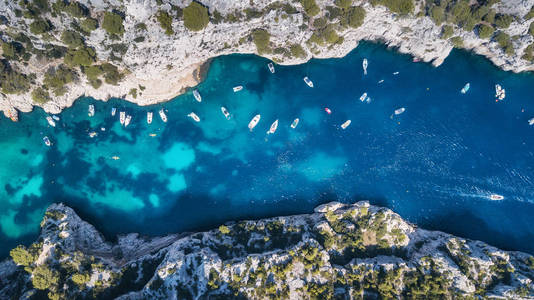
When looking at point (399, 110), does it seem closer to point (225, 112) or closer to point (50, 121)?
point (225, 112)

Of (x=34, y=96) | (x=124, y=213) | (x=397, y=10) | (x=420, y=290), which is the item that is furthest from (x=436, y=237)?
(x=34, y=96)

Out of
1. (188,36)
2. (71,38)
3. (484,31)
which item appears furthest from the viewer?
(484,31)

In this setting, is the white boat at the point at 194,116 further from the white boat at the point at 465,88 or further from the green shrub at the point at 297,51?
the white boat at the point at 465,88

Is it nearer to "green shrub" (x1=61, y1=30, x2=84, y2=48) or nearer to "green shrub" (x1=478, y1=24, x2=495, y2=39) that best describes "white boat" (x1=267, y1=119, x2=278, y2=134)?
"green shrub" (x1=61, y1=30, x2=84, y2=48)

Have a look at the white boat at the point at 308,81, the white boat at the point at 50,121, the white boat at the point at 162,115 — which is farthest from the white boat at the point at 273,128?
the white boat at the point at 50,121

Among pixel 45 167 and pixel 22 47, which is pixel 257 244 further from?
pixel 22 47

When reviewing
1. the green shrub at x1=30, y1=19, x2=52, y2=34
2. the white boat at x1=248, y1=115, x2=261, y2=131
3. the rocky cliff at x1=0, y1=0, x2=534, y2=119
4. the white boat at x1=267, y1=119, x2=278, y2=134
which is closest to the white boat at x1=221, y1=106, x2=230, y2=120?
the white boat at x1=248, y1=115, x2=261, y2=131

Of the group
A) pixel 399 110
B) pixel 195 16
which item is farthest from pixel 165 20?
pixel 399 110
